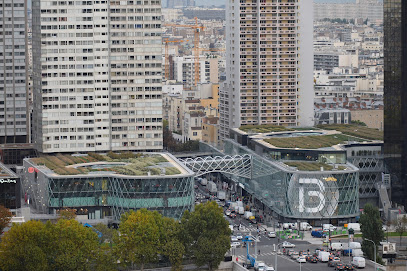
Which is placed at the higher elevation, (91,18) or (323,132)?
(91,18)

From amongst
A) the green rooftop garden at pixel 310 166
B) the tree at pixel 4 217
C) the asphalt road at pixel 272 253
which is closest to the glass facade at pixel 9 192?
the tree at pixel 4 217

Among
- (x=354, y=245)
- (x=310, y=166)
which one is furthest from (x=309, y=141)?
(x=354, y=245)

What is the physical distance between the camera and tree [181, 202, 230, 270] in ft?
399

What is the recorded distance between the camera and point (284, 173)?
486 feet

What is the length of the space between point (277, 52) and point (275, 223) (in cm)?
5171

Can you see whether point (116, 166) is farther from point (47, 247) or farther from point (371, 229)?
point (371, 229)

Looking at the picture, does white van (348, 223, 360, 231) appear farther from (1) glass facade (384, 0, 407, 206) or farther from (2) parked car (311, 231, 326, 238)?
(1) glass facade (384, 0, 407, 206)

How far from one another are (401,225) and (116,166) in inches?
1296

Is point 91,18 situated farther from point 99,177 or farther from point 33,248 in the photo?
point 33,248

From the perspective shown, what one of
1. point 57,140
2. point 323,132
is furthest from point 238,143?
point 57,140

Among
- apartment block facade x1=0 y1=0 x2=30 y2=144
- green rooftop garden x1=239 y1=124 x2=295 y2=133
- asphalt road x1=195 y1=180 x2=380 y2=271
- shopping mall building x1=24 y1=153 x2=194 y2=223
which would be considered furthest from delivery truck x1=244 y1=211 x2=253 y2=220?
apartment block facade x1=0 y1=0 x2=30 y2=144

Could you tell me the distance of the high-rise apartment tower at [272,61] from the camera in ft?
632

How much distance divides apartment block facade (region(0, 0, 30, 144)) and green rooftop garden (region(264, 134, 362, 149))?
133 ft

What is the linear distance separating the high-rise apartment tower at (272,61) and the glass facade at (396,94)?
40.1 m
